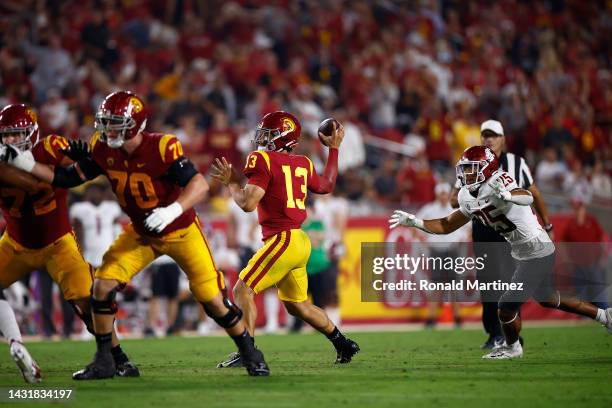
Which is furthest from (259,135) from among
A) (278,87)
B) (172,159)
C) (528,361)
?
(278,87)

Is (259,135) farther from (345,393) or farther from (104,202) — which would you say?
(104,202)

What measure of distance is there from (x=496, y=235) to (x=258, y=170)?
274cm

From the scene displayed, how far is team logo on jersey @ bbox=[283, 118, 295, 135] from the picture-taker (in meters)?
7.94

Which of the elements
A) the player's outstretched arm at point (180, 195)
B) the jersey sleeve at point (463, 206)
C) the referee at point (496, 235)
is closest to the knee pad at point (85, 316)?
the player's outstretched arm at point (180, 195)

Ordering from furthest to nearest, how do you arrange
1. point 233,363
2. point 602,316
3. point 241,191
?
point 602,316, point 233,363, point 241,191

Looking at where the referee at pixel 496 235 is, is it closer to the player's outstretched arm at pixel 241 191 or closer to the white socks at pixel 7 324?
the player's outstretched arm at pixel 241 191

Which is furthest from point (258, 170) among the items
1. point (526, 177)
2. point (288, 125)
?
point (526, 177)

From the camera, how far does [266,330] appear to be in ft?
45.5

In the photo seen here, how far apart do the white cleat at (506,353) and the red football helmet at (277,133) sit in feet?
8.35

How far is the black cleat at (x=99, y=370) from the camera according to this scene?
22.9 feet

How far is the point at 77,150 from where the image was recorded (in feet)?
23.6

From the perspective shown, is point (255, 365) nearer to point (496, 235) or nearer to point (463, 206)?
point (463, 206)

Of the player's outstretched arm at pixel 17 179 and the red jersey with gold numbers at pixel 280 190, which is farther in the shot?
the red jersey with gold numbers at pixel 280 190

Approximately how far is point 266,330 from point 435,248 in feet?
8.76
